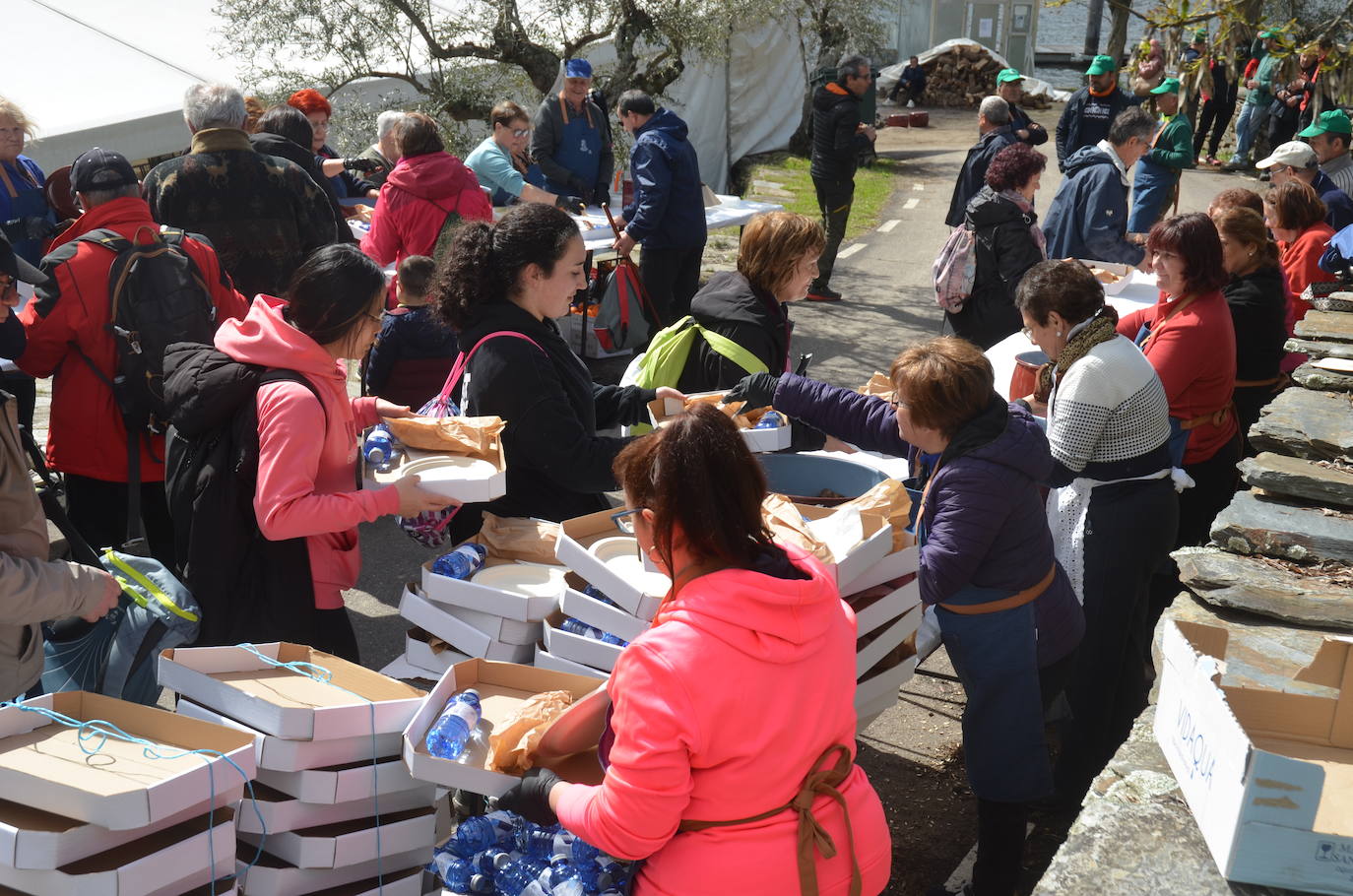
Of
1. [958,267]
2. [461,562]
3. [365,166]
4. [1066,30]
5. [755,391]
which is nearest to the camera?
[461,562]

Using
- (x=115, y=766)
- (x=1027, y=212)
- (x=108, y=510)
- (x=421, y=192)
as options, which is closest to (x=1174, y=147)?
(x=1027, y=212)

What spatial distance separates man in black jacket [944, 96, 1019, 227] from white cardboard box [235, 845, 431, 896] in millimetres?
6720

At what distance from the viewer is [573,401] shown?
3393 mm

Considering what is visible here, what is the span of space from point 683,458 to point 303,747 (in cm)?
106

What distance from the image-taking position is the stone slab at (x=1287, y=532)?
2.58 m

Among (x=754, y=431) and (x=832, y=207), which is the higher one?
(x=832, y=207)

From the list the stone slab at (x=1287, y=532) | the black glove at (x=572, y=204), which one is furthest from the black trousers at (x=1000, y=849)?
the black glove at (x=572, y=204)

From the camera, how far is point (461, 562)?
3.02 meters

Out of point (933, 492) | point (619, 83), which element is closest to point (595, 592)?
point (933, 492)

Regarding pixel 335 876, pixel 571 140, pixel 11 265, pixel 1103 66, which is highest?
pixel 1103 66

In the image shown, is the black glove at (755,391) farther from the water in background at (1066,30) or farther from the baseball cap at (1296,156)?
the water in background at (1066,30)

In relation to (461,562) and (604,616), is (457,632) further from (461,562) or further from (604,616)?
(604,616)

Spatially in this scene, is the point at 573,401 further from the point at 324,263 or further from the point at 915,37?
the point at 915,37

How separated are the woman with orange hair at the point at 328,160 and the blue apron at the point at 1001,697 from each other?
5.44 m
